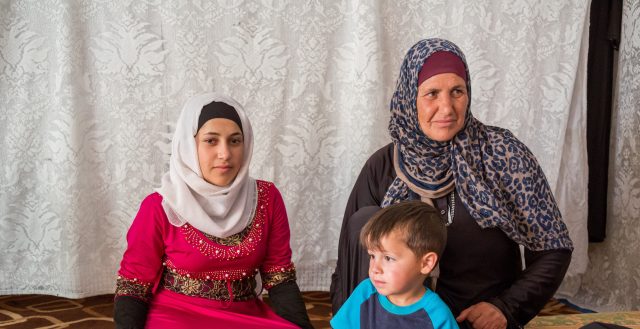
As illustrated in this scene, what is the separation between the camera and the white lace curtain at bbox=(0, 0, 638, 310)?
2941mm

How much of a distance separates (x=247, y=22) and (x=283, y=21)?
0.18 meters

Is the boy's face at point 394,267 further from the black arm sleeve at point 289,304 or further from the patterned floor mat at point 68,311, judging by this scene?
the patterned floor mat at point 68,311

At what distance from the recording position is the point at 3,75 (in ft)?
9.59

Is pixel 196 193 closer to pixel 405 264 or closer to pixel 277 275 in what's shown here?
pixel 277 275

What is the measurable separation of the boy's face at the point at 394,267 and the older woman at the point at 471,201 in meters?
0.27

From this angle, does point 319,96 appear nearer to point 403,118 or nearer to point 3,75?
point 403,118

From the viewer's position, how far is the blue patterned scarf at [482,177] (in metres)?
1.91

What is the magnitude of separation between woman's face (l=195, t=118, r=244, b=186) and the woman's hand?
85 centimetres

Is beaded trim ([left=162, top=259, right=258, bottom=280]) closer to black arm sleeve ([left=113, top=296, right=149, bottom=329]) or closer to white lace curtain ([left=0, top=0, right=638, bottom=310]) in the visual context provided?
black arm sleeve ([left=113, top=296, right=149, bottom=329])

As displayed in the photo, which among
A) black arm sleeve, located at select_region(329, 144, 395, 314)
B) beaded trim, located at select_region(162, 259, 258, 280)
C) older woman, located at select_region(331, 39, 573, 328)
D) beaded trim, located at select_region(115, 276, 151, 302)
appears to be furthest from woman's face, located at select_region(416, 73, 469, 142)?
beaded trim, located at select_region(115, 276, 151, 302)

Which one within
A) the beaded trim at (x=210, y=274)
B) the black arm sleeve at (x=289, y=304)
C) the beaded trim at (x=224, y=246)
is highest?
the beaded trim at (x=224, y=246)

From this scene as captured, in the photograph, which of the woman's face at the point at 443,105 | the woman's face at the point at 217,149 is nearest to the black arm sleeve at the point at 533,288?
the woman's face at the point at 443,105

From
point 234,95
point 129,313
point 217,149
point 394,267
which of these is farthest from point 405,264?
point 234,95

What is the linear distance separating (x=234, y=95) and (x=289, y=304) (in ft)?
4.48
